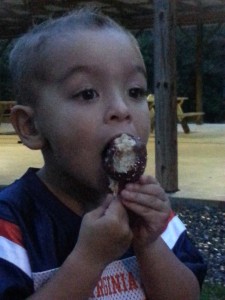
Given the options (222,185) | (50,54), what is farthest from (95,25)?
(222,185)

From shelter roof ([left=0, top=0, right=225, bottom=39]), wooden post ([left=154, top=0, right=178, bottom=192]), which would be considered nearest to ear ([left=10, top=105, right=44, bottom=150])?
wooden post ([left=154, top=0, right=178, bottom=192])

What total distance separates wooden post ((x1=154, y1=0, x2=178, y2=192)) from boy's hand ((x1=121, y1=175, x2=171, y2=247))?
17.5 ft

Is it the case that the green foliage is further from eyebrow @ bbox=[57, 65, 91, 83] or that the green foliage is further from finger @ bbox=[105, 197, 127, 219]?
finger @ bbox=[105, 197, 127, 219]

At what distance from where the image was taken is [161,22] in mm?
6695

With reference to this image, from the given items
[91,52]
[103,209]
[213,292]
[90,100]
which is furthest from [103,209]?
[213,292]

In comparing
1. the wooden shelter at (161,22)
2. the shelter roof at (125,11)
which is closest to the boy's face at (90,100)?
the wooden shelter at (161,22)

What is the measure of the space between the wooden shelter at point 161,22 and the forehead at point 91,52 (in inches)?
36.0

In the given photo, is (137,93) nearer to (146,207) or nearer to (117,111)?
(117,111)

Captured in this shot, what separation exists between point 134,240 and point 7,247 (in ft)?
0.85

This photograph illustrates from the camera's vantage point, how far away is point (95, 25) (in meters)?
1.49

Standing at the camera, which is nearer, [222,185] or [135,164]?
[135,164]

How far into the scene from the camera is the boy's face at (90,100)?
1.36 meters

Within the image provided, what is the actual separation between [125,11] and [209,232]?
12839 mm

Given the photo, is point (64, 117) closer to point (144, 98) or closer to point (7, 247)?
point (144, 98)
